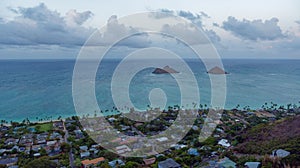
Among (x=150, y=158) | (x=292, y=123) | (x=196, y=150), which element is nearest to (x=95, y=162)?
(x=150, y=158)

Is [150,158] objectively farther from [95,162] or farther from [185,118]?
[185,118]

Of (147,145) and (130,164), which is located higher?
(130,164)

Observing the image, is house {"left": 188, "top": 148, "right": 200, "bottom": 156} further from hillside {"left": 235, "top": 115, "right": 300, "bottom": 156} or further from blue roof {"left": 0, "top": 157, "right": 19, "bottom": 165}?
blue roof {"left": 0, "top": 157, "right": 19, "bottom": 165}

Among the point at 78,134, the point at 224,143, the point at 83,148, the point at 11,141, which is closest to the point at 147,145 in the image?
the point at 83,148

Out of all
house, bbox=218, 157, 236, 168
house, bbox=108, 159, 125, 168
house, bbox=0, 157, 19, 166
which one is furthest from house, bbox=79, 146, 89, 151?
house, bbox=218, 157, 236, 168

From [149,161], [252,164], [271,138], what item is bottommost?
[149,161]

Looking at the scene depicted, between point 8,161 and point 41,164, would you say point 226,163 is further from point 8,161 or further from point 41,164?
point 8,161

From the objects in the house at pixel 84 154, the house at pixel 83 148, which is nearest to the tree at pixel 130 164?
the house at pixel 84 154
